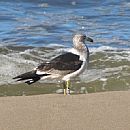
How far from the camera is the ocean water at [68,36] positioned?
9.02 metres

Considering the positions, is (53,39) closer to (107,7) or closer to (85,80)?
(85,80)

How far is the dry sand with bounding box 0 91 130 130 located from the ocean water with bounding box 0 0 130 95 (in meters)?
1.92

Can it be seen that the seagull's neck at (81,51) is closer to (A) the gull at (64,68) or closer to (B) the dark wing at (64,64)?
(A) the gull at (64,68)

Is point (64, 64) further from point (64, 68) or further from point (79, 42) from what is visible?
point (79, 42)

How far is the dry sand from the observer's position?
17.4 feet

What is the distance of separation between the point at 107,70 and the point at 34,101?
3.27 m

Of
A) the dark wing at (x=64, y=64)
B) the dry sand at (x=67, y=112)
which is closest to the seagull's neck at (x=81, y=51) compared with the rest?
the dark wing at (x=64, y=64)

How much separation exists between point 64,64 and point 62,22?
288 inches

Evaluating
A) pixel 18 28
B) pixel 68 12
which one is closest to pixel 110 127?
pixel 18 28

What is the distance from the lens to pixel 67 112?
577cm

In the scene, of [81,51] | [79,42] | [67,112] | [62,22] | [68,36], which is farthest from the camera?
[62,22]

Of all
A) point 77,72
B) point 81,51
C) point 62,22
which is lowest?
point 62,22

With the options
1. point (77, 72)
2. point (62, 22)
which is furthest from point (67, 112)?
point (62, 22)

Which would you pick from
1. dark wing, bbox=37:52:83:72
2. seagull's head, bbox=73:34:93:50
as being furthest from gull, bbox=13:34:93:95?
seagull's head, bbox=73:34:93:50
